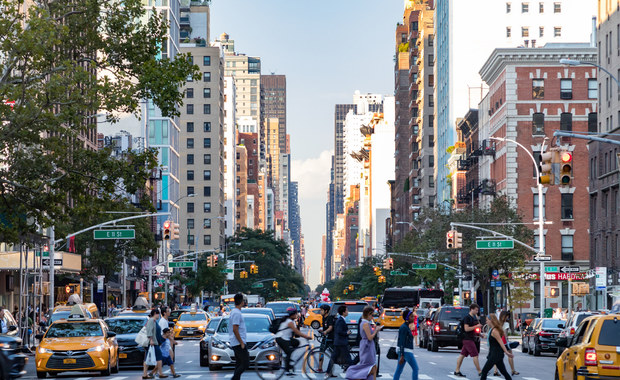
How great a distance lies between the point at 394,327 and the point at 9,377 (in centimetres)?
6122

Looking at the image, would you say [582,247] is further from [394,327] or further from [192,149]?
[192,149]

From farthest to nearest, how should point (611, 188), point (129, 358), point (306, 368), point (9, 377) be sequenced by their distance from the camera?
point (611, 188) → point (129, 358) → point (306, 368) → point (9, 377)

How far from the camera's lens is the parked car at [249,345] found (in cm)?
2753

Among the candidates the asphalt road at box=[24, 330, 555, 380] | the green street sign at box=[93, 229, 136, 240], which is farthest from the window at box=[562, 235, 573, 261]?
the asphalt road at box=[24, 330, 555, 380]

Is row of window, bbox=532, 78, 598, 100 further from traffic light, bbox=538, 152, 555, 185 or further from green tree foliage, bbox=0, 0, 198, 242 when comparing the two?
traffic light, bbox=538, 152, 555, 185

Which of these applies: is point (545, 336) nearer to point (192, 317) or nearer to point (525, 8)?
point (192, 317)

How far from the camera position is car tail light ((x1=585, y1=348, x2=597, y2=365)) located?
19750 millimetres

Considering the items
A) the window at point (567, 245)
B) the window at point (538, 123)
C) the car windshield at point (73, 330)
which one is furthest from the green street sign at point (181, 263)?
the car windshield at point (73, 330)

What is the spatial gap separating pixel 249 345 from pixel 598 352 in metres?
12.5

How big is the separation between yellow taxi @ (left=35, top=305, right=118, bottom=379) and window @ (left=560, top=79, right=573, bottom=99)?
221ft

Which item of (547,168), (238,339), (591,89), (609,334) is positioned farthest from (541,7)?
(238,339)

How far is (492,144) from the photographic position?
97312 mm

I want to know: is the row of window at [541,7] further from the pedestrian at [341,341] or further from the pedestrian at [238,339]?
the pedestrian at [238,339]

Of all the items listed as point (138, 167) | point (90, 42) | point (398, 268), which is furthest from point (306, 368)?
point (398, 268)
